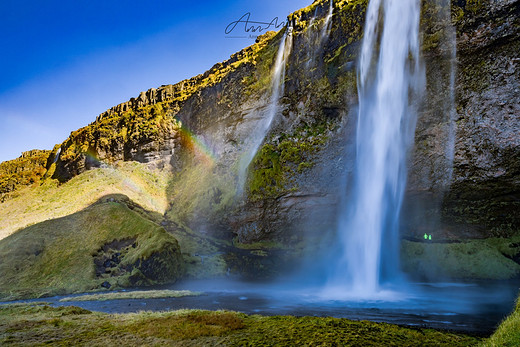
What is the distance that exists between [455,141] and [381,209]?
11212mm

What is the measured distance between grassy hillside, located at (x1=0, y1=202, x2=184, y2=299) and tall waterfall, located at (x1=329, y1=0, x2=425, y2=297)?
77.0 ft

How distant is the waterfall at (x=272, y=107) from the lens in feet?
171

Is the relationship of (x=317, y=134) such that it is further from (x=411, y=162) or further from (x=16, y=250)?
(x=16, y=250)

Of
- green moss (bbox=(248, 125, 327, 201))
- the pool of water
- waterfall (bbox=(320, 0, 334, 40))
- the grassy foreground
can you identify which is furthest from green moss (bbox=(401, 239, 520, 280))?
waterfall (bbox=(320, 0, 334, 40))

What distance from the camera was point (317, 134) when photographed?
44562 millimetres

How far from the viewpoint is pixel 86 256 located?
44.0 meters

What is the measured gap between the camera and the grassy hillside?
3875cm

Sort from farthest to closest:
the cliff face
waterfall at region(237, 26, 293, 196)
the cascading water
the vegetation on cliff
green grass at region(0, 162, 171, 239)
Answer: the vegetation on cliff < green grass at region(0, 162, 171, 239) < waterfall at region(237, 26, 293, 196) < the cascading water < the cliff face

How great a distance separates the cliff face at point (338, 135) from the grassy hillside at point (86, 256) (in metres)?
12.6

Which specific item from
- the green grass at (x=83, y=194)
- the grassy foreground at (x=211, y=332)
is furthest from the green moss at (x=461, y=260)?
the green grass at (x=83, y=194)

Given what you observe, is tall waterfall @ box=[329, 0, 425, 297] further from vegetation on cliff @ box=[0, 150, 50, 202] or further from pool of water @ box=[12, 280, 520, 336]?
vegetation on cliff @ box=[0, 150, 50, 202]

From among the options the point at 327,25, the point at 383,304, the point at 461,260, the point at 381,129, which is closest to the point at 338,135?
the point at 381,129

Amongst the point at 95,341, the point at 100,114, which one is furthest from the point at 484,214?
the point at 100,114

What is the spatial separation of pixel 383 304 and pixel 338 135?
24.3 metres
